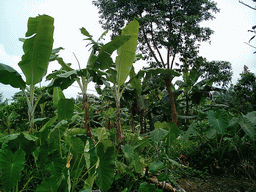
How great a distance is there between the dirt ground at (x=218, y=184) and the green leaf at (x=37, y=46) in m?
2.62

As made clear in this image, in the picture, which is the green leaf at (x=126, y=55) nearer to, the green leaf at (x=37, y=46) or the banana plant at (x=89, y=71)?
the banana plant at (x=89, y=71)

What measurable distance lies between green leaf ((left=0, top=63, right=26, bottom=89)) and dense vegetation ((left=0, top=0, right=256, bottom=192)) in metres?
0.01

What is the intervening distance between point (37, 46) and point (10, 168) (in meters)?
1.65

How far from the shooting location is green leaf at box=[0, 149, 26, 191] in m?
1.30

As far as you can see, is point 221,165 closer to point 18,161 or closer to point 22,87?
point 18,161

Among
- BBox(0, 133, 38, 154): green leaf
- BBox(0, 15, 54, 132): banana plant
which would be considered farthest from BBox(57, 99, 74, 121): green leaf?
BBox(0, 15, 54, 132): banana plant

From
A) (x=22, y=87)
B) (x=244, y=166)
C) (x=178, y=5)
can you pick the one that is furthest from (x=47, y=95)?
(x=178, y=5)

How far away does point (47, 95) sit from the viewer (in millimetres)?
4098

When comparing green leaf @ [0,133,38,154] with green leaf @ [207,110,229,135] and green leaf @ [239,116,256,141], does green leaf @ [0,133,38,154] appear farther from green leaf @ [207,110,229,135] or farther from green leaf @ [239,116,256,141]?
green leaf @ [239,116,256,141]

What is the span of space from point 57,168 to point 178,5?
23.4 feet

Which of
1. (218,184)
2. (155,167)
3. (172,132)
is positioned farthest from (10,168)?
(218,184)

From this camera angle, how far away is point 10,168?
1.33 metres

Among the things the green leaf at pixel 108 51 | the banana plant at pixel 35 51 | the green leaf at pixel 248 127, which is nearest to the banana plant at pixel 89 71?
the green leaf at pixel 108 51

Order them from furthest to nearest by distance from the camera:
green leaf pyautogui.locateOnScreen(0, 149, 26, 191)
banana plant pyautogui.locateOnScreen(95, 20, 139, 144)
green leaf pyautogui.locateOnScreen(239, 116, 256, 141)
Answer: banana plant pyautogui.locateOnScreen(95, 20, 139, 144) < green leaf pyautogui.locateOnScreen(239, 116, 256, 141) < green leaf pyautogui.locateOnScreen(0, 149, 26, 191)
